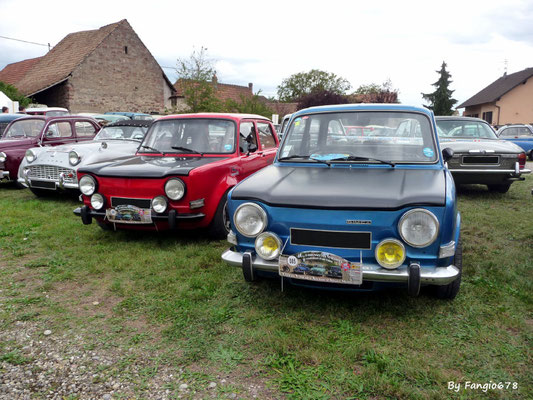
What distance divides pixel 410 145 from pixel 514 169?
15.0 feet

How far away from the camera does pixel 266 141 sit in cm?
654

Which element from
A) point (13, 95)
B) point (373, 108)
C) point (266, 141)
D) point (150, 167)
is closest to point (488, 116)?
point (13, 95)

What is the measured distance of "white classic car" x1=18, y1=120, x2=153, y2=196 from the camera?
24.2 feet

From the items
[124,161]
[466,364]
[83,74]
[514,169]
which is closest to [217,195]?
[124,161]

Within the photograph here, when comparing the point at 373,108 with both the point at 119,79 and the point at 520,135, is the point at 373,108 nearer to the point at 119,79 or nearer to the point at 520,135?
the point at 520,135

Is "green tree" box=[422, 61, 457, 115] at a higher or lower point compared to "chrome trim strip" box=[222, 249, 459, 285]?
higher

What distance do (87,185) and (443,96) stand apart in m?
47.3

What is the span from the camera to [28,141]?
9.10m

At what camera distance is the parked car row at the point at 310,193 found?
2904 millimetres

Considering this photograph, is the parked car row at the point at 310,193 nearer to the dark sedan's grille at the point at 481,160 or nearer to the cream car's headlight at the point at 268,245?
the cream car's headlight at the point at 268,245

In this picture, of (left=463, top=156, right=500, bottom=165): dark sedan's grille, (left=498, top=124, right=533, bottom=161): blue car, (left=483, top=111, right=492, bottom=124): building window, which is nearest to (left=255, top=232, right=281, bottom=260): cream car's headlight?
(left=463, top=156, right=500, bottom=165): dark sedan's grille

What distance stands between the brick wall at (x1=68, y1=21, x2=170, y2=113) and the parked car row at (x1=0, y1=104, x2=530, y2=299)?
23.9 m

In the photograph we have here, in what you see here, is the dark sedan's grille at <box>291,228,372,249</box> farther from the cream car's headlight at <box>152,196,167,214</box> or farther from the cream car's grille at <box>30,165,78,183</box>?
the cream car's grille at <box>30,165,78,183</box>

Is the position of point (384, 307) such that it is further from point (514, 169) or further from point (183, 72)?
point (183, 72)
